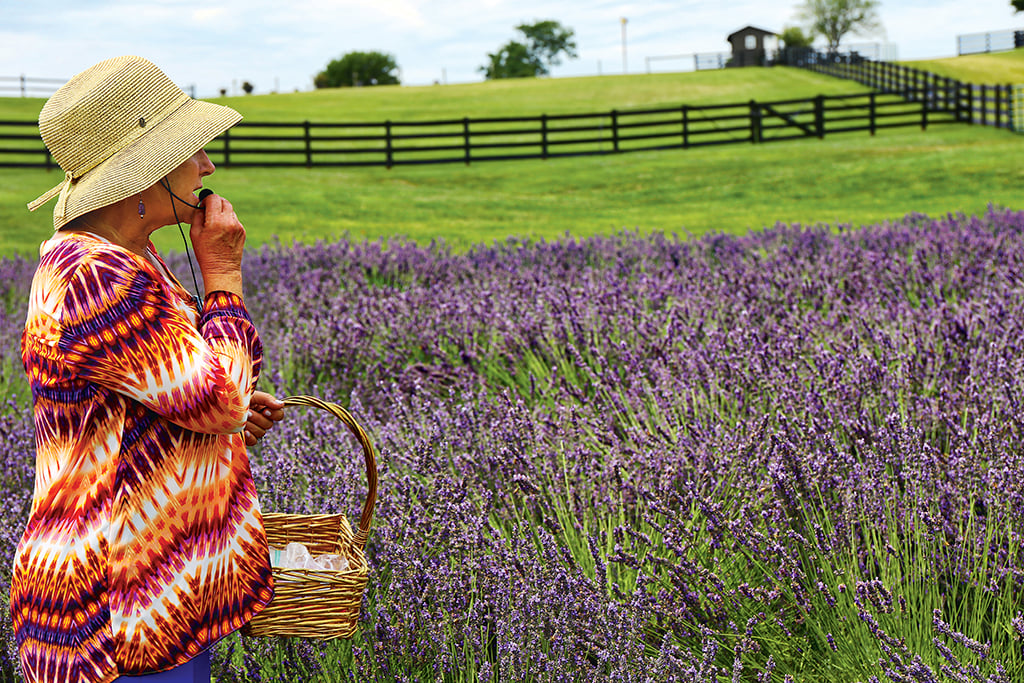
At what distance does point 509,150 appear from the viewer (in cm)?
2644

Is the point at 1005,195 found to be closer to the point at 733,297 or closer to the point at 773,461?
the point at 733,297

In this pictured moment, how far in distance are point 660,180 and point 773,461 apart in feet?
54.6

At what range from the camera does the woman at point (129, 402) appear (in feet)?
4.68

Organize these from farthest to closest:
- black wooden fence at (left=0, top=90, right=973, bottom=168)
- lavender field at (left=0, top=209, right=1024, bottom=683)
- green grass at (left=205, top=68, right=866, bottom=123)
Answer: green grass at (left=205, top=68, right=866, bottom=123) < black wooden fence at (left=0, top=90, right=973, bottom=168) < lavender field at (left=0, top=209, right=1024, bottom=683)

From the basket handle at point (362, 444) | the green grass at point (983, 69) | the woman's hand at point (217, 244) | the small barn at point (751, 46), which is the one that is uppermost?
the small barn at point (751, 46)

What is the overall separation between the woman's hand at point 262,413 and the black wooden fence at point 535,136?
1825 cm

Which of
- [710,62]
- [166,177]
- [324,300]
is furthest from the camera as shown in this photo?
[710,62]

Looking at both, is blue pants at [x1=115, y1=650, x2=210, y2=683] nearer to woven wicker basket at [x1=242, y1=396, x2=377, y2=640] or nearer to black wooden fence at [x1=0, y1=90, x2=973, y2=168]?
woven wicker basket at [x1=242, y1=396, x2=377, y2=640]

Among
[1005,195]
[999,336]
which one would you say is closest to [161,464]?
[999,336]

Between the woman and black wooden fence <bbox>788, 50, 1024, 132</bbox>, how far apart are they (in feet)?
90.2

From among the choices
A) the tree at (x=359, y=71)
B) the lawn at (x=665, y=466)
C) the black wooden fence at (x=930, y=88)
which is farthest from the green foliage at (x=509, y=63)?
the lawn at (x=665, y=466)

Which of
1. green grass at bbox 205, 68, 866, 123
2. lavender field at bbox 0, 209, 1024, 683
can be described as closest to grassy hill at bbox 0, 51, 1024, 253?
lavender field at bbox 0, 209, 1024, 683

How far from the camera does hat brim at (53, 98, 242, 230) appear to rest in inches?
59.2

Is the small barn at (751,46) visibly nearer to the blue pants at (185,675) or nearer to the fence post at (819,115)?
the fence post at (819,115)
